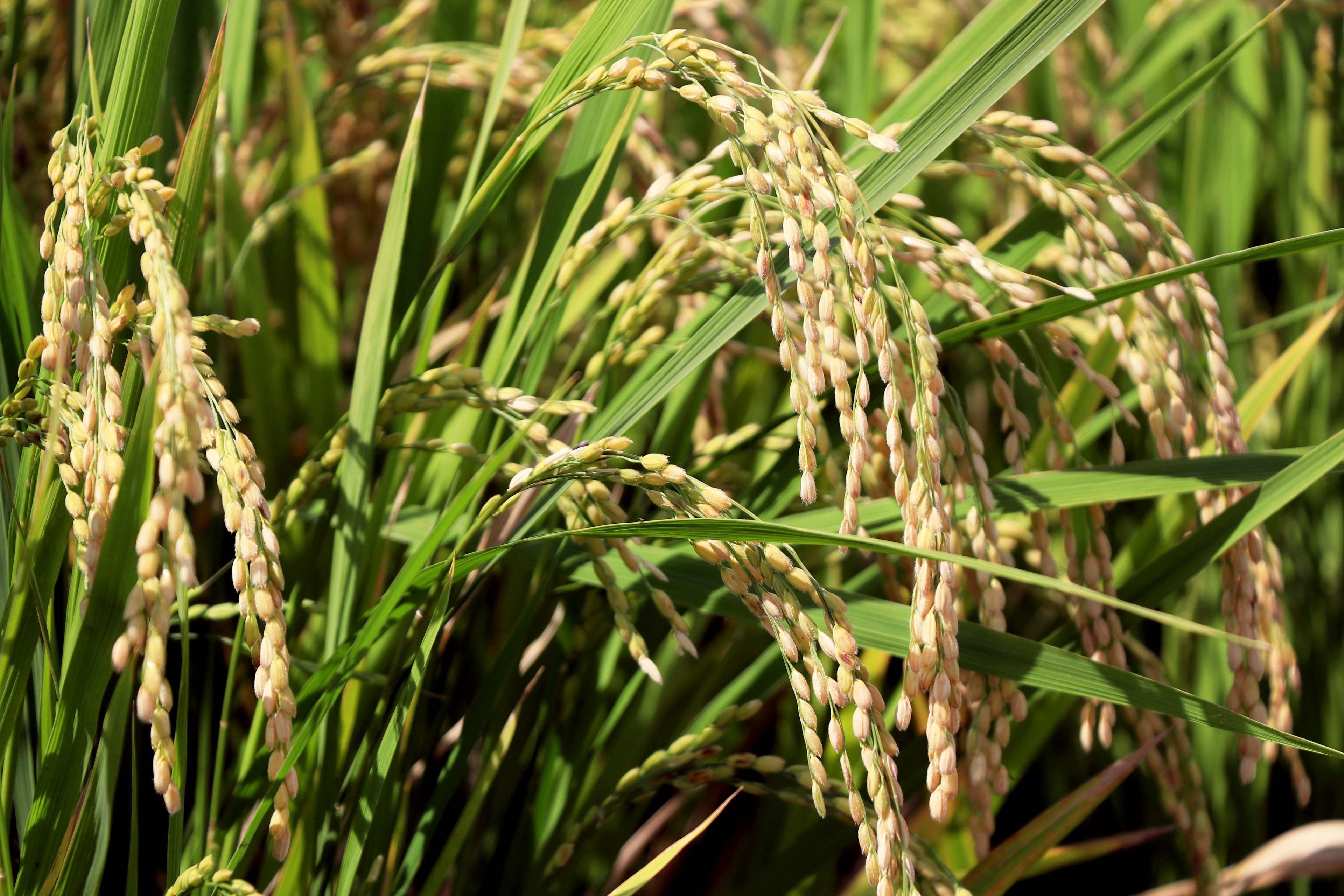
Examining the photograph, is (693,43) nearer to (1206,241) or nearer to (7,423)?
(7,423)

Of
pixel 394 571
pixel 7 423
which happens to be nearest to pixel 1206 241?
pixel 394 571

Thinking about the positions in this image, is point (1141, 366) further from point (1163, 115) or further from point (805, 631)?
point (805, 631)

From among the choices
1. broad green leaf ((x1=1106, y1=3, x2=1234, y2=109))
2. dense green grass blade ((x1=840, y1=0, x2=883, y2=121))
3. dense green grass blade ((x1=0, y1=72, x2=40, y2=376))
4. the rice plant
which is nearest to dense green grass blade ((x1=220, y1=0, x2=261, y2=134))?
the rice plant

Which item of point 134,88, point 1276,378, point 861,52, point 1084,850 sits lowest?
point 1084,850

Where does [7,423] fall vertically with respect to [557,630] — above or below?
above

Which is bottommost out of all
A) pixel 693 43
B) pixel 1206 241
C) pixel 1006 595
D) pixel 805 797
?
pixel 805 797

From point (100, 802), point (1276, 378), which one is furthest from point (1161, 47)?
point (100, 802)

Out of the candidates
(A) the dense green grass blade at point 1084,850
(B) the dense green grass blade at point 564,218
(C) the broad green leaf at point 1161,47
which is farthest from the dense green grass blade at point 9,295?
(C) the broad green leaf at point 1161,47

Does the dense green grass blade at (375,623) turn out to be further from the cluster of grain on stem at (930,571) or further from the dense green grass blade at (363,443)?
the cluster of grain on stem at (930,571)
